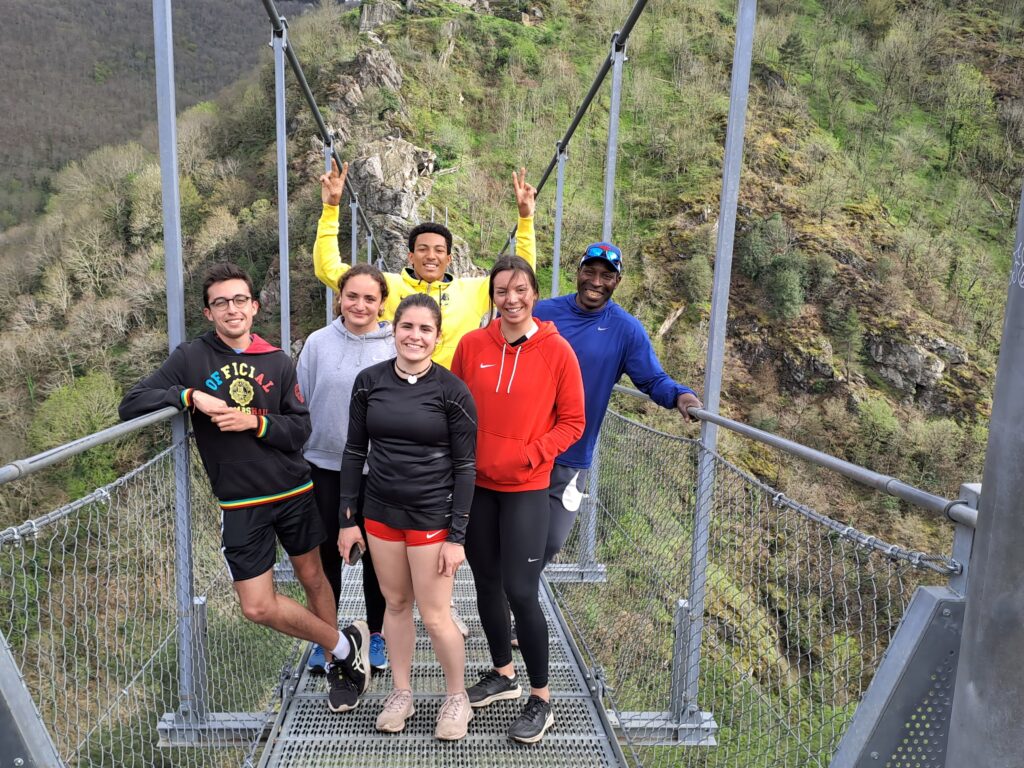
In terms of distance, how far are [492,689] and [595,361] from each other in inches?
43.1

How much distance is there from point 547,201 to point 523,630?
87.6 ft

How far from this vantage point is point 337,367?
2047 mm

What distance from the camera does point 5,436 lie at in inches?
805

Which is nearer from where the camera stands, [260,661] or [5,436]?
[260,661]

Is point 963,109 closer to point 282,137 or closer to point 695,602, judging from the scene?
point 282,137

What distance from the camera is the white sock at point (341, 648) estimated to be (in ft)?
6.69

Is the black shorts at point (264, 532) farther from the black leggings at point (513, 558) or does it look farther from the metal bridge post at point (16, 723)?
the metal bridge post at point (16, 723)

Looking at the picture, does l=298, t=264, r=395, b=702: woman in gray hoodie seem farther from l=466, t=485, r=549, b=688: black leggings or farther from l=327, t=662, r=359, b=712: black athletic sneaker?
l=466, t=485, r=549, b=688: black leggings

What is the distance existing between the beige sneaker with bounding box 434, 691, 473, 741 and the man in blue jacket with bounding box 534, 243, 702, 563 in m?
0.50

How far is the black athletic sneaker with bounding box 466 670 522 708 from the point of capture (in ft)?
6.66

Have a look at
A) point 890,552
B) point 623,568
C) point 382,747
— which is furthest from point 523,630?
point 623,568

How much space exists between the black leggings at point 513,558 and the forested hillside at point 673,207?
14.9 metres

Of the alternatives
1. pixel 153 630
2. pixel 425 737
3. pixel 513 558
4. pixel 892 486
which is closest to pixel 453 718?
pixel 425 737

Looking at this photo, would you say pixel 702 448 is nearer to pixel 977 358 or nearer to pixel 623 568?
pixel 623 568
